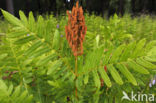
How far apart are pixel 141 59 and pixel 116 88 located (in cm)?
23

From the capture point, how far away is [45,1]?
19.6 m

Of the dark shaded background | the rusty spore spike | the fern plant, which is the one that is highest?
the dark shaded background

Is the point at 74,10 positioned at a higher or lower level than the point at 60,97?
higher

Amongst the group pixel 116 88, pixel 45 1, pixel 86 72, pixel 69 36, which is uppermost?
pixel 45 1

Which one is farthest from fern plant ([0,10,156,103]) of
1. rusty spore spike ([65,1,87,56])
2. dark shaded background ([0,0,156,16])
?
dark shaded background ([0,0,156,16])

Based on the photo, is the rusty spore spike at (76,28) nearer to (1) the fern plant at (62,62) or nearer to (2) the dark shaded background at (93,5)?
(1) the fern plant at (62,62)

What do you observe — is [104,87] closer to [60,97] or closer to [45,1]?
[60,97]

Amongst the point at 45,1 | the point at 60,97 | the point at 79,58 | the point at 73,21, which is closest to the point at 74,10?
the point at 73,21

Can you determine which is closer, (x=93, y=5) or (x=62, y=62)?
(x=62, y=62)

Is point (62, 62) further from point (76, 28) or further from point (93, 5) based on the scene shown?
point (93, 5)

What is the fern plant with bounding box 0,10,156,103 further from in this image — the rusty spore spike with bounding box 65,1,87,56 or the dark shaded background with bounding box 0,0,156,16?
the dark shaded background with bounding box 0,0,156,16

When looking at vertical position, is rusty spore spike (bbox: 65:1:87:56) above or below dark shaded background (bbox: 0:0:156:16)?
below

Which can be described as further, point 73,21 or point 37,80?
point 37,80

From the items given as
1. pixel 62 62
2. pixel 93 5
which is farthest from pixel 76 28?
pixel 93 5
